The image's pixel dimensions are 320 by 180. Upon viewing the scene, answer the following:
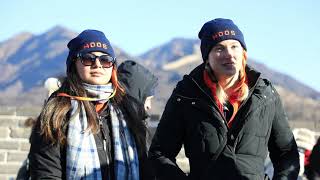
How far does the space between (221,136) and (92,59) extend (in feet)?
2.49

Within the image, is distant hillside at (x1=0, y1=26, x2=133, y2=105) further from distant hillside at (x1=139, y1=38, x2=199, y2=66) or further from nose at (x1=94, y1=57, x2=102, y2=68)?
nose at (x1=94, y1=57, x2=102, y2=68)

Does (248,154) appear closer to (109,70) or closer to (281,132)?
(281,132)

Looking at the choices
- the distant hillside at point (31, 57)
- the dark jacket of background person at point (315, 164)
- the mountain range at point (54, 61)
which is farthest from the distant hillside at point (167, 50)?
the dark jacket of background person at point (315, 164)

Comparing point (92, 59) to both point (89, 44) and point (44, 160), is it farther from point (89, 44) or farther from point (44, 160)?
point (44, 160)

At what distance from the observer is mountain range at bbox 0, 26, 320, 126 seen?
96188 mm

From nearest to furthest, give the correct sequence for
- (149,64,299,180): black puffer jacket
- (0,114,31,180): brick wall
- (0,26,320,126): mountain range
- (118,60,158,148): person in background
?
(149,64,299,180): black puffer jacket, (118,60,158,148): person in background, (0,114,31,180): brick wall, (0,26,320,126): mountain range

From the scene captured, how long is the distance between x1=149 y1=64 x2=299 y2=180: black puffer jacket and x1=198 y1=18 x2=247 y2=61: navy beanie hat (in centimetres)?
13

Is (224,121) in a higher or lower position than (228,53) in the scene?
lower

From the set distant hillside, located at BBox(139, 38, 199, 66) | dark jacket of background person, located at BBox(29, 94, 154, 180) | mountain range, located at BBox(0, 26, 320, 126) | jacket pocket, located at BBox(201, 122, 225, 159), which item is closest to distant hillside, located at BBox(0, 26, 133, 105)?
mountain range, located at BBox(0, 26, 320, 126)

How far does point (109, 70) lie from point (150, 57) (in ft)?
487

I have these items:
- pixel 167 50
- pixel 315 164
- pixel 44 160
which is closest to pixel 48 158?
pixel 44 160

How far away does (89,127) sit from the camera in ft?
12.1

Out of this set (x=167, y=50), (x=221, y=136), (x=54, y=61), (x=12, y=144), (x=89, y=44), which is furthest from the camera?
A: (x=167, y=50)

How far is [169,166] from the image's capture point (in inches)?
147
